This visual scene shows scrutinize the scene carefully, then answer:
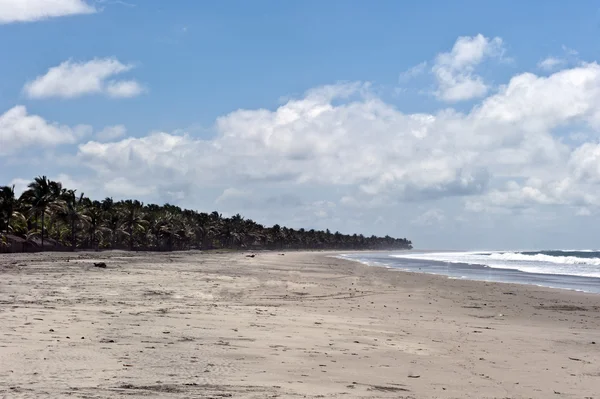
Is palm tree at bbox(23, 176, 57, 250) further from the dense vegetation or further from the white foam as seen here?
the white foam

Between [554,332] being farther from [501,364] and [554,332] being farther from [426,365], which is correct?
[426,365]

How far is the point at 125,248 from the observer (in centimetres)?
Answer: 12275

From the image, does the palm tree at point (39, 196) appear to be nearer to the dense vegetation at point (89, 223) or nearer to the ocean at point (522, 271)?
the dense vegetation at point (89, 223)

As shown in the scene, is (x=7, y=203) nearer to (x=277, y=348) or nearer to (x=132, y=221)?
(x=132, y=221)

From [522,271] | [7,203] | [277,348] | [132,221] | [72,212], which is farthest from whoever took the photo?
[132,221]

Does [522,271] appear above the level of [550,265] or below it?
below

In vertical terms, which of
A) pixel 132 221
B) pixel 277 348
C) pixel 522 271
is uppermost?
pixel 132 221

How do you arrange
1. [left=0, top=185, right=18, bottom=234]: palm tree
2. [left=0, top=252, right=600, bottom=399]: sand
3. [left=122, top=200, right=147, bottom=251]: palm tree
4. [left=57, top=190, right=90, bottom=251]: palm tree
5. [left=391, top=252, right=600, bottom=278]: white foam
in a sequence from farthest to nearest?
1. [left=122, top=200, right=147, bottom=251]: palm tree
2. [left=57, top=190, right=90, bottom=251]: palm tree
3. [left=0, top=185, right=18, bottom=234]: palm tree
4. [left=391, top=252, right=600, bottom=278]: white foam
5. [left=0, top=252, right=600, bottom=399]: sand

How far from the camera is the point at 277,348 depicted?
11695 mm

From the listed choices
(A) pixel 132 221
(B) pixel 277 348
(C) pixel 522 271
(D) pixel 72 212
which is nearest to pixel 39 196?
(D) pixel 72 212

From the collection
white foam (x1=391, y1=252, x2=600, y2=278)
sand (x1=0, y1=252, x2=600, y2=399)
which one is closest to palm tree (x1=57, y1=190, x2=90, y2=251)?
white foam (x1=391, y1=252, x2=600, y2=278)

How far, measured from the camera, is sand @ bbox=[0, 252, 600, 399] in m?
8.44

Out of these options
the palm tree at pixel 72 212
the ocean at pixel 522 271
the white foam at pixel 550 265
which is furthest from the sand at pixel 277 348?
the palm tree at pixel 72 212

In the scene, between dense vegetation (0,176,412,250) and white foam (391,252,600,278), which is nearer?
white foam (391,252,600,278)
